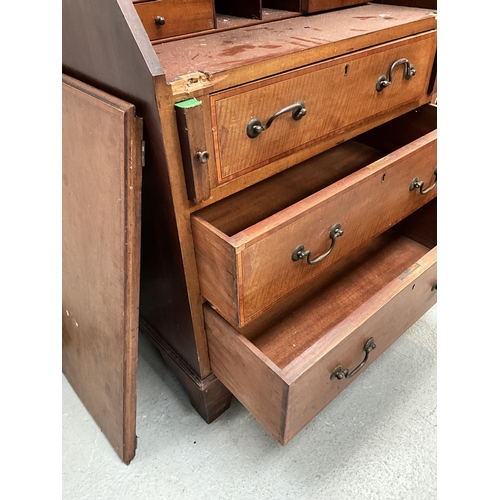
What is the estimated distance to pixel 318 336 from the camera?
929mm

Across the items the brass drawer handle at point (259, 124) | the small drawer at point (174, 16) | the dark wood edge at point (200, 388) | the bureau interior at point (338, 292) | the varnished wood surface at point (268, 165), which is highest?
the small drawer at point (174, 16)

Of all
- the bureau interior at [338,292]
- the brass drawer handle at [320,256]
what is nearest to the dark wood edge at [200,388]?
the bureau interior at [338,292]

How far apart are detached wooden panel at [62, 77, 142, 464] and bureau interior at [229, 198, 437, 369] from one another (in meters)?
0.26

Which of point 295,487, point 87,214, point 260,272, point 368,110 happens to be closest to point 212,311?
point 260,272

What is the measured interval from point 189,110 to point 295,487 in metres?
0.75

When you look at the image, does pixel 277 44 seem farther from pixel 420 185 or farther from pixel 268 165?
pixel 420 185

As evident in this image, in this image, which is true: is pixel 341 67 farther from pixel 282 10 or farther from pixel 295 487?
pixel 295 487

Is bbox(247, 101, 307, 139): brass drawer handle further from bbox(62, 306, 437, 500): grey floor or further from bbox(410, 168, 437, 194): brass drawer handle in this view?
bbox(62, 306, 437, 500): grey floor

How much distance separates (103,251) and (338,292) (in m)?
0.57

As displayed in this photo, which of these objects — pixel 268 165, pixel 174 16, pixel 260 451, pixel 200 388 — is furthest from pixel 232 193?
pixel 260 451

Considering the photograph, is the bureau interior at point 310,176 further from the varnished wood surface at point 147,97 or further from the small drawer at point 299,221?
the varnished wood surface at point 147,97

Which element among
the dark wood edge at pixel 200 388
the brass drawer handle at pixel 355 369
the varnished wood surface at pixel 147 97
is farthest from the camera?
the dark wood edge at pixel 200 388

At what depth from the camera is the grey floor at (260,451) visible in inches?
34.0

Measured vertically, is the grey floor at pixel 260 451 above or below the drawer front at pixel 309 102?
below
